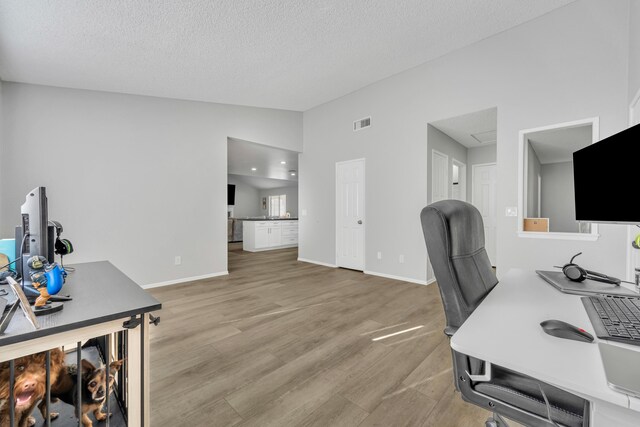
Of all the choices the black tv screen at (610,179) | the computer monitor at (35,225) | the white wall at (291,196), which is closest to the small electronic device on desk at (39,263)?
the computer monitor at (35,225)

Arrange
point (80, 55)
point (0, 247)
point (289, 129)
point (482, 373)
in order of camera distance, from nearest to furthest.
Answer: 1. point (482, 373)
2. point (0, 247)
3. point (80, 55)
4. point (289, 129)

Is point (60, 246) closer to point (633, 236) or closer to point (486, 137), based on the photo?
point (633, 236)

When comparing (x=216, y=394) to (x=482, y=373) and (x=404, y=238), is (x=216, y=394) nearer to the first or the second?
(x=482, y=373)

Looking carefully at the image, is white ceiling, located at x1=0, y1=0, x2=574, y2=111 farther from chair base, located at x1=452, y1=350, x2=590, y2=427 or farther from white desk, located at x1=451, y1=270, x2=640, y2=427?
chair base, located at x1=452, y1=350, x2=590, y2=427

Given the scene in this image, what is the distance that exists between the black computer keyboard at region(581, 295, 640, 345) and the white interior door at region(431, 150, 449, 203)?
321 cm

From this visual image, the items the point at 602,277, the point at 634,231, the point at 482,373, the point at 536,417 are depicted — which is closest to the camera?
the point at 536,417

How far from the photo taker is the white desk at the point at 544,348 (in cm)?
55

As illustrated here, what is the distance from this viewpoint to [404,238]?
13.8 feet

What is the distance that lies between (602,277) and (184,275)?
15.0 feet

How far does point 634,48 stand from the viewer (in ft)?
7.54

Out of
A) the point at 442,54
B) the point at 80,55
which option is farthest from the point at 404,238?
the point at 80,55

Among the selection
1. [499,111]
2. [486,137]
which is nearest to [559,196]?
[486,137]

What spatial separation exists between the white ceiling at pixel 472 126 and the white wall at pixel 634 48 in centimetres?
113

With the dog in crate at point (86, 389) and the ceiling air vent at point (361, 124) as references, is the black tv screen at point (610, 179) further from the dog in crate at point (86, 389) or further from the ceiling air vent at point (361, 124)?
the ceiling air vent at point (361, 124)
